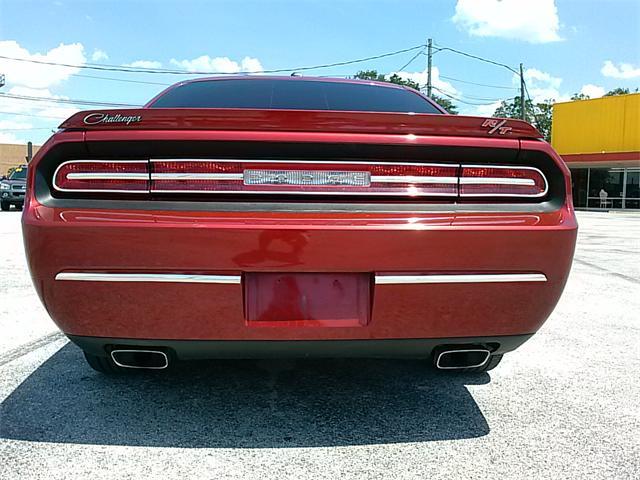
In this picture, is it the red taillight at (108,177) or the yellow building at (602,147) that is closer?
the red taillight at (108,177)

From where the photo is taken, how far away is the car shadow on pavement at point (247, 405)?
90.7 inches

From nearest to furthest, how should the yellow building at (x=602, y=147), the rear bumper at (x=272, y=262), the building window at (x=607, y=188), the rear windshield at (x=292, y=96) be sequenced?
the rear bumper at (x=272, y=262) → the rear windshield at (x=292, y=96) → the yellow building at (x=602, y=147) → the building window at (x=607, y=188)

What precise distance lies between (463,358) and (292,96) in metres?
1.68

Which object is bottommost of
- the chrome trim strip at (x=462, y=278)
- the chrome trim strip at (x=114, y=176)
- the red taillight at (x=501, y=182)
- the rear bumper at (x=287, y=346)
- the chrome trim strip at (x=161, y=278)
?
the rear bumper at (x=287, y=346)

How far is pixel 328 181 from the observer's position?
211 centimetres

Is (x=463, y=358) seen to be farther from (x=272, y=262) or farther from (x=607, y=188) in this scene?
(x=607, y=188)

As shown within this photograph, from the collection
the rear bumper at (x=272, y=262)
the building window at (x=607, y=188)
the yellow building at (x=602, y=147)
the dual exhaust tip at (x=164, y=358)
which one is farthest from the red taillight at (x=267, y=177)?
the building window at (x=607, y=188)

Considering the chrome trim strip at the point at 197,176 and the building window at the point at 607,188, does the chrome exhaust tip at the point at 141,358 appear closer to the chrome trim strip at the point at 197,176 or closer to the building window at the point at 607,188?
the chrome trim strip at the point at 197,176

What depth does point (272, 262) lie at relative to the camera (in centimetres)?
201

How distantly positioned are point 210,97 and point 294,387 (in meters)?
1.61

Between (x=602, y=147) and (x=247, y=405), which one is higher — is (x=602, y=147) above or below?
above

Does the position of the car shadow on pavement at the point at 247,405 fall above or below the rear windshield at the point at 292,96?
below

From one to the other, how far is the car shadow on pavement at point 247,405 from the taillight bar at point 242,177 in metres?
0.96

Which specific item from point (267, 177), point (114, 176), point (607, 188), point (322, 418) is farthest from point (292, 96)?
point (607, 188)
